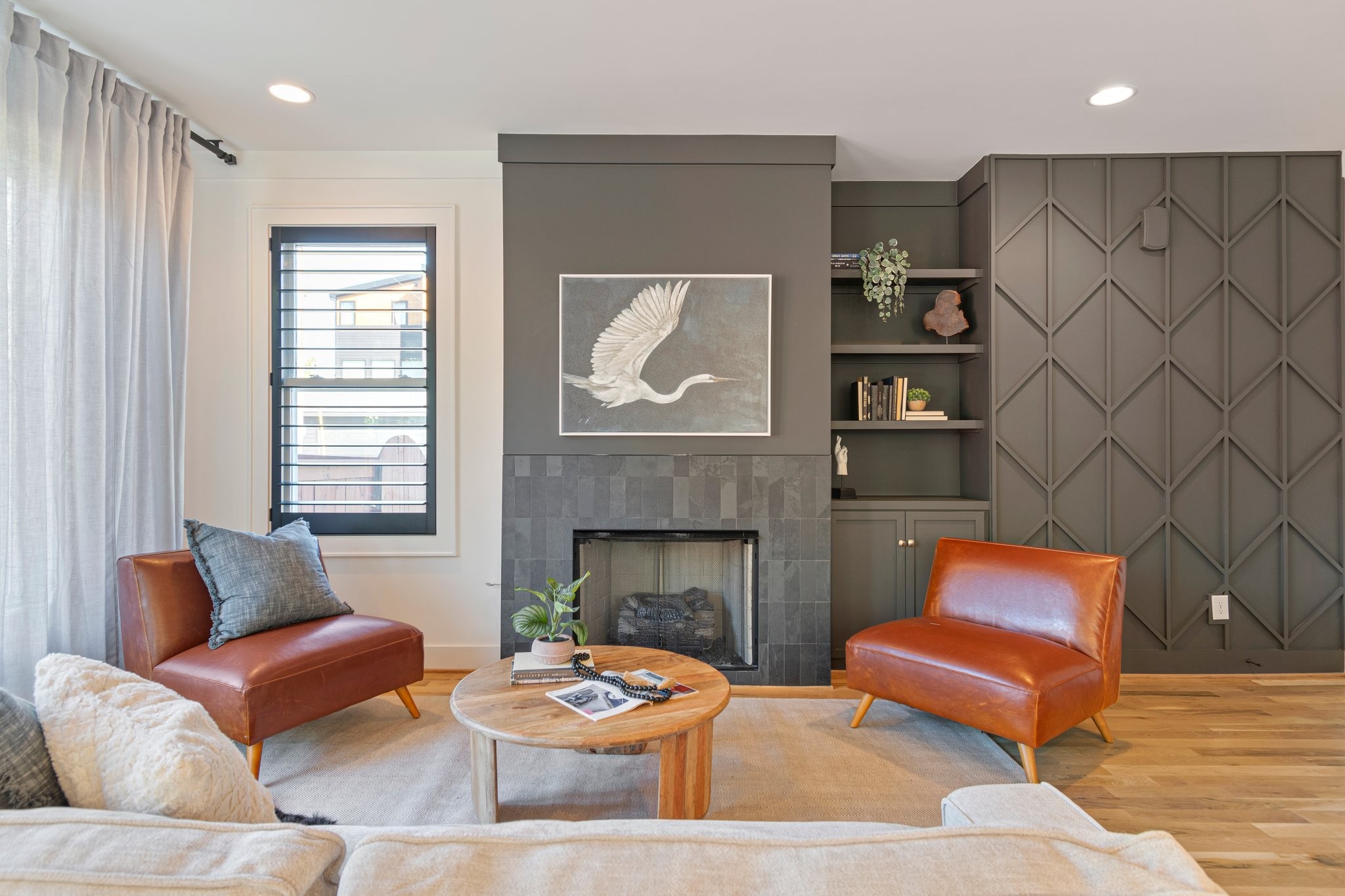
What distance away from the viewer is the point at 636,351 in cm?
315

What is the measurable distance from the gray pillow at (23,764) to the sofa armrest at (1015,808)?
1.15 metres

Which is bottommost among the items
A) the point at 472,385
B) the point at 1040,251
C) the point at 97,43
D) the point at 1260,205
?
the point at 472,385

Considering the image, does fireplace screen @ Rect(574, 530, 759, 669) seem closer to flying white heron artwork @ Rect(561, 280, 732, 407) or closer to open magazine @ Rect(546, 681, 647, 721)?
flying white heron artwork @ Rect(561, 280, 732, 407)

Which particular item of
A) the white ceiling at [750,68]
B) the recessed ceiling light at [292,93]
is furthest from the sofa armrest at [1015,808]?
the recessed ceiling light at [292,93]

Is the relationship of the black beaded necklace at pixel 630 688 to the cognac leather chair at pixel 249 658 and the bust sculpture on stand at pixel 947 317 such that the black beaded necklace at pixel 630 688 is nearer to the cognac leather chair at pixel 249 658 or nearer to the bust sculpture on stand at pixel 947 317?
the cognac leather chair at pixel 249 658

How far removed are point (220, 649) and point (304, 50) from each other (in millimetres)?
2171

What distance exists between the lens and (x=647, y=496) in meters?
3.18

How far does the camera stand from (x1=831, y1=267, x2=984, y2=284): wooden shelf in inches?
134

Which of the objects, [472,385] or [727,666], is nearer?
[727,666]

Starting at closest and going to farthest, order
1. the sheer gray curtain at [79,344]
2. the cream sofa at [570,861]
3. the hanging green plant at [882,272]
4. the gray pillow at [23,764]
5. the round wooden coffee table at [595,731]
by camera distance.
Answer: the cream sofa at [570,861] < the gray pillow at [23,764] < the round wooden coffee table at [595,731] < the sheer gray curtain at [79,344] < the hanging green plant at [882,272]

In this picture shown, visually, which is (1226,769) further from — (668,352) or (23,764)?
(23,764)

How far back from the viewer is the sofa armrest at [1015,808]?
994 millimetres

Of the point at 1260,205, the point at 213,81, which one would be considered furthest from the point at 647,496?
the point at 1260,205

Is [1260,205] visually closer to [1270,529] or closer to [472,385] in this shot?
[1270,529]
